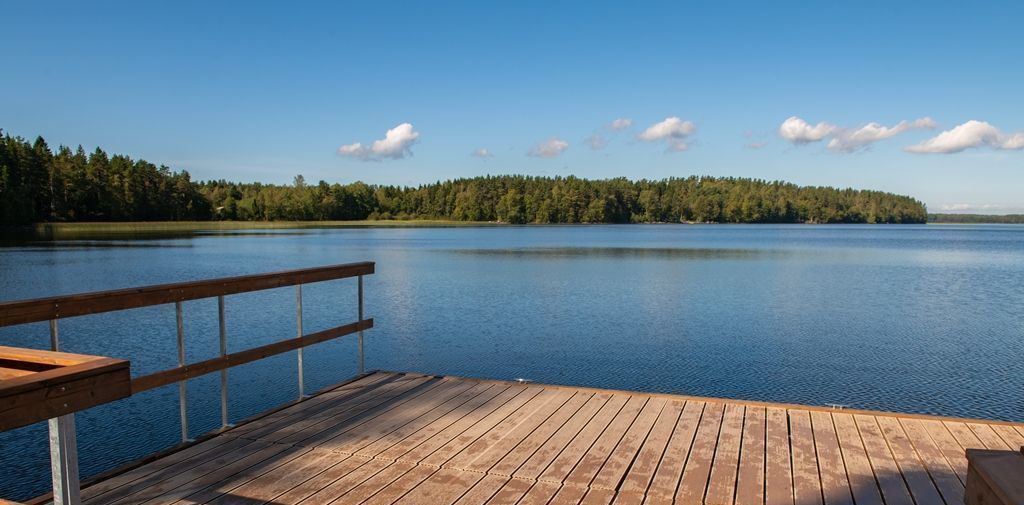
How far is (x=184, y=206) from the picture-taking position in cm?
9412

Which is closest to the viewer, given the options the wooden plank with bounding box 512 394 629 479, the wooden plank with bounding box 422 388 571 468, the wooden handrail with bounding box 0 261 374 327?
Answer: the wooden handrail with bounding box 0 261 374 327

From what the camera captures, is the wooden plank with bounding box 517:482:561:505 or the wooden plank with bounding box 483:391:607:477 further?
the wooden plank with bounding box 483:391:607:477

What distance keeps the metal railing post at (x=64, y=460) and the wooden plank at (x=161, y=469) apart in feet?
5.46

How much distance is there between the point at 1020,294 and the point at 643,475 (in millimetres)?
23192

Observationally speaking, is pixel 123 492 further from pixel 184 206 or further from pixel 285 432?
pixel 184 206

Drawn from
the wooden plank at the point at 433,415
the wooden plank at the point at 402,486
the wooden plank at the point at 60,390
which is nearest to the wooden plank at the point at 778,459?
the wooden plank at the point at 402,486

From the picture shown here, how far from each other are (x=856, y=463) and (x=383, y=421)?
10.4ft

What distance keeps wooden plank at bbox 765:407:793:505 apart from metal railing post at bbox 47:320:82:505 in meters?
3.05

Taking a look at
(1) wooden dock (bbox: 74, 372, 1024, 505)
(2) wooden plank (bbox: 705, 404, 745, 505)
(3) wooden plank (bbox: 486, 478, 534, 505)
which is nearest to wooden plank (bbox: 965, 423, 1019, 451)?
(1) wooden dock (bbox: 74, 372, 1024, 505)

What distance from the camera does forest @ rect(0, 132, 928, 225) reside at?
86.1m

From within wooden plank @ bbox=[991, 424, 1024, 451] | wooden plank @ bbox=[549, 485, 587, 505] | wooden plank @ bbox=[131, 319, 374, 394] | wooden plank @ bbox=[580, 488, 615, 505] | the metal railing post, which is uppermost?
the metal railing post

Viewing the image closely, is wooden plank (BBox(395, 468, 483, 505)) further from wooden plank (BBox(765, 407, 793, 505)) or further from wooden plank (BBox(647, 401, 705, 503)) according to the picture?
wooden plank (BBox(765, 407, 793, 505))

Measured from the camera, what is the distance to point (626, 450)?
403cm

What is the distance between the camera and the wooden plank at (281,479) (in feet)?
10.8
